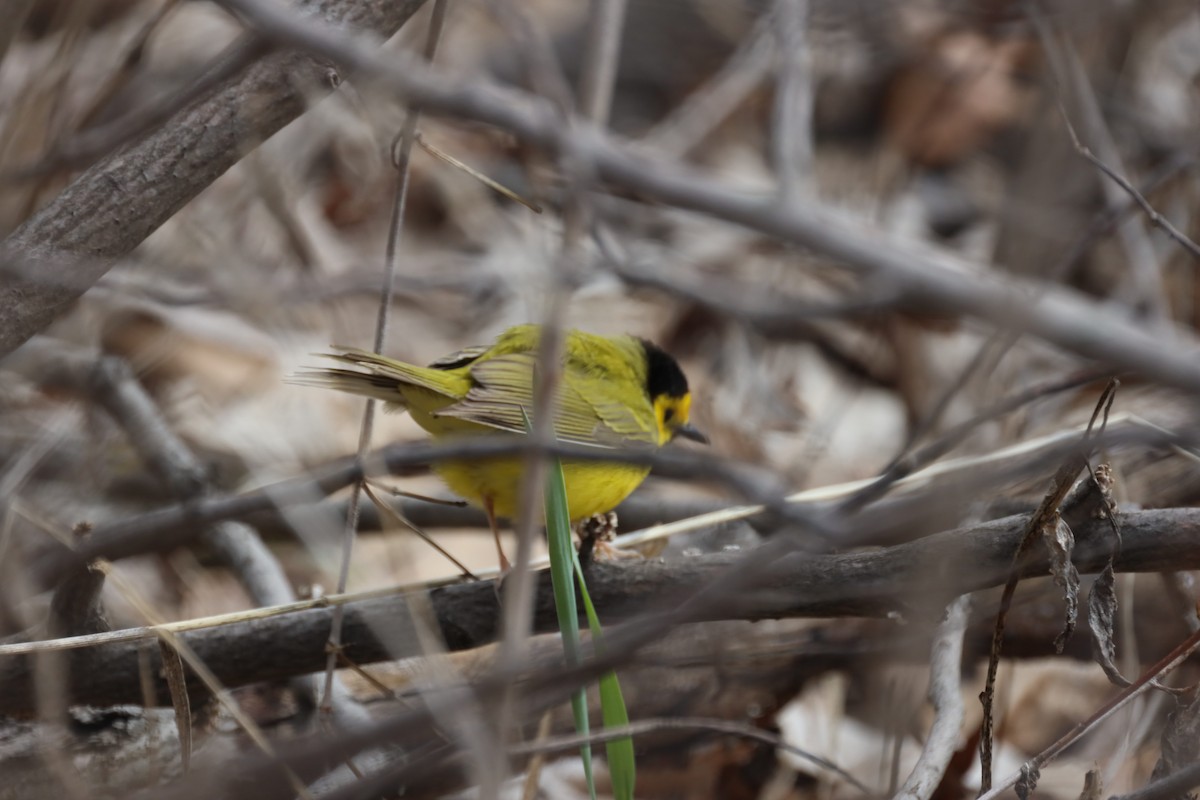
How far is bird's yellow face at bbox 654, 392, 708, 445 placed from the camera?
15.2ft

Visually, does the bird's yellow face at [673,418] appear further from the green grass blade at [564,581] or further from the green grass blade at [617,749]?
the green grass blade at [617,749]

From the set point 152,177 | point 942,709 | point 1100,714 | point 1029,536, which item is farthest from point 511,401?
point 1100,714

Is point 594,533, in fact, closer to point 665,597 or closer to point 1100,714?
point 665,597

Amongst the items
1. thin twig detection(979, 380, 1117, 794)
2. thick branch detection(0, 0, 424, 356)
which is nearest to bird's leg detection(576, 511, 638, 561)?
thin twig detection(979, 380, 1117, 794)

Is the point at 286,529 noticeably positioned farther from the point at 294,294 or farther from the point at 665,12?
the point at 665,12

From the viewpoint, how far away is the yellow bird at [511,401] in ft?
11.2

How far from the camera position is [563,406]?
13.7 ft

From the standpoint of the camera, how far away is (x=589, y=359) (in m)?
4.38

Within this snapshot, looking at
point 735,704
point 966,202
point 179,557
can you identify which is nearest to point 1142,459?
point 735,704

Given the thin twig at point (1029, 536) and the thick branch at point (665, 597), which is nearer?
the thin twig at point (1029, 536)

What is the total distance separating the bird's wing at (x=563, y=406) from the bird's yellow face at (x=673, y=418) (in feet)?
0.31

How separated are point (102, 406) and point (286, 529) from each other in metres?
0.78

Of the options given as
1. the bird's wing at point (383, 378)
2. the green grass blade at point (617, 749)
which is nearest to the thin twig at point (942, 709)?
the green grass blade at point (617, 749)

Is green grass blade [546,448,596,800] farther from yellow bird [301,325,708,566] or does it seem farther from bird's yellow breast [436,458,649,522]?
bird's yellow breast [436,458,649,522]
